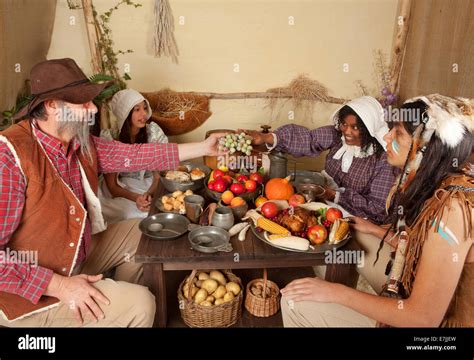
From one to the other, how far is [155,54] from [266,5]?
135 cm

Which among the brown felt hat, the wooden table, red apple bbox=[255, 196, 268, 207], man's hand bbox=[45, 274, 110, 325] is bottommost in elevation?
man's hand bbox=[45, 274, 110, 325]

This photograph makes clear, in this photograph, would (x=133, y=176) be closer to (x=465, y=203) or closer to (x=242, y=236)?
(x=242, y=236)

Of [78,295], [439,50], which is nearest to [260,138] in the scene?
[78,295]

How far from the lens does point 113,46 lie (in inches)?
173

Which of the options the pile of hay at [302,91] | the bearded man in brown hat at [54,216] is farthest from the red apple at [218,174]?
the pile of hay at [302,91]

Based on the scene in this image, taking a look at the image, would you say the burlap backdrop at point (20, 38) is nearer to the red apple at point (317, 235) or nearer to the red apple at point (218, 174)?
the red apple at point (218, 174)

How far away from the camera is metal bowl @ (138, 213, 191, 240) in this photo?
216 cm

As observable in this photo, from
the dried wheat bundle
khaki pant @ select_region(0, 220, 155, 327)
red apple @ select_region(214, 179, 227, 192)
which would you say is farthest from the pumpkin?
the dried wheat bundle

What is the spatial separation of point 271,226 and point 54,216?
1.11m

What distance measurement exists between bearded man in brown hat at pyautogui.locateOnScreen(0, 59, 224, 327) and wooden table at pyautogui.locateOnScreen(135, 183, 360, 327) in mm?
133

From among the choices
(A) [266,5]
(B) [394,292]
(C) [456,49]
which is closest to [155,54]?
(A) [266,5]

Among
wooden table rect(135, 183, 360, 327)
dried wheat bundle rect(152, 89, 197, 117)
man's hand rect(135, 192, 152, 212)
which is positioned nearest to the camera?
wooden table rect(135, 183, 360, 327)

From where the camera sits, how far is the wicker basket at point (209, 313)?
8.14 feet

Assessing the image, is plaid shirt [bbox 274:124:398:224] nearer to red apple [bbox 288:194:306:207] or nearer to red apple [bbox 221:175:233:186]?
red apple [bbox 288:194:306:207]
